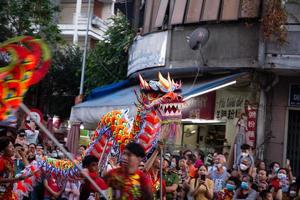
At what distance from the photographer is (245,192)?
34.9 ft

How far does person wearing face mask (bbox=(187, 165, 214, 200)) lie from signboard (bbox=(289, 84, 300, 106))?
5110 mm

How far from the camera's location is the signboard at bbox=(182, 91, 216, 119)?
664 inches

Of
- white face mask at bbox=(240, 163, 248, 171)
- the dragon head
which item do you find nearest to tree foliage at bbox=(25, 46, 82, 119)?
white face mask at bbox=(240, 163, 248, 171)

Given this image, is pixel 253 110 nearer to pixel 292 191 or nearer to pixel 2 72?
pixel 292 191

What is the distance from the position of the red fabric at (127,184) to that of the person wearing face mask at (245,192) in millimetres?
4352

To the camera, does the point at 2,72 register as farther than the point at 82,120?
No

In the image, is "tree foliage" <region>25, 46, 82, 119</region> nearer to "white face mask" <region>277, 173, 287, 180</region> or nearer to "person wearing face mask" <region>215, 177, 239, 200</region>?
"white face mask" <region>277, 173, 287, 180</region>

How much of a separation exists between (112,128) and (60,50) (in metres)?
21.6

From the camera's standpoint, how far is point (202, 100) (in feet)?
55.7

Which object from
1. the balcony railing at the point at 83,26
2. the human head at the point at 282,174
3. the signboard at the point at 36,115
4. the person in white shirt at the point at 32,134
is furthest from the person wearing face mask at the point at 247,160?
the balcony railing at the point at 83,26

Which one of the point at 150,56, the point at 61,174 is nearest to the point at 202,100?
the point at 150,56

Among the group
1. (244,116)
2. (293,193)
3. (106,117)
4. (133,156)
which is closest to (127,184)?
(133,156)

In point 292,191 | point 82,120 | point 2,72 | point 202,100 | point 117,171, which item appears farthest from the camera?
point 82,120

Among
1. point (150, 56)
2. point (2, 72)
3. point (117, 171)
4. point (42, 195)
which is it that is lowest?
point (42, 195)
